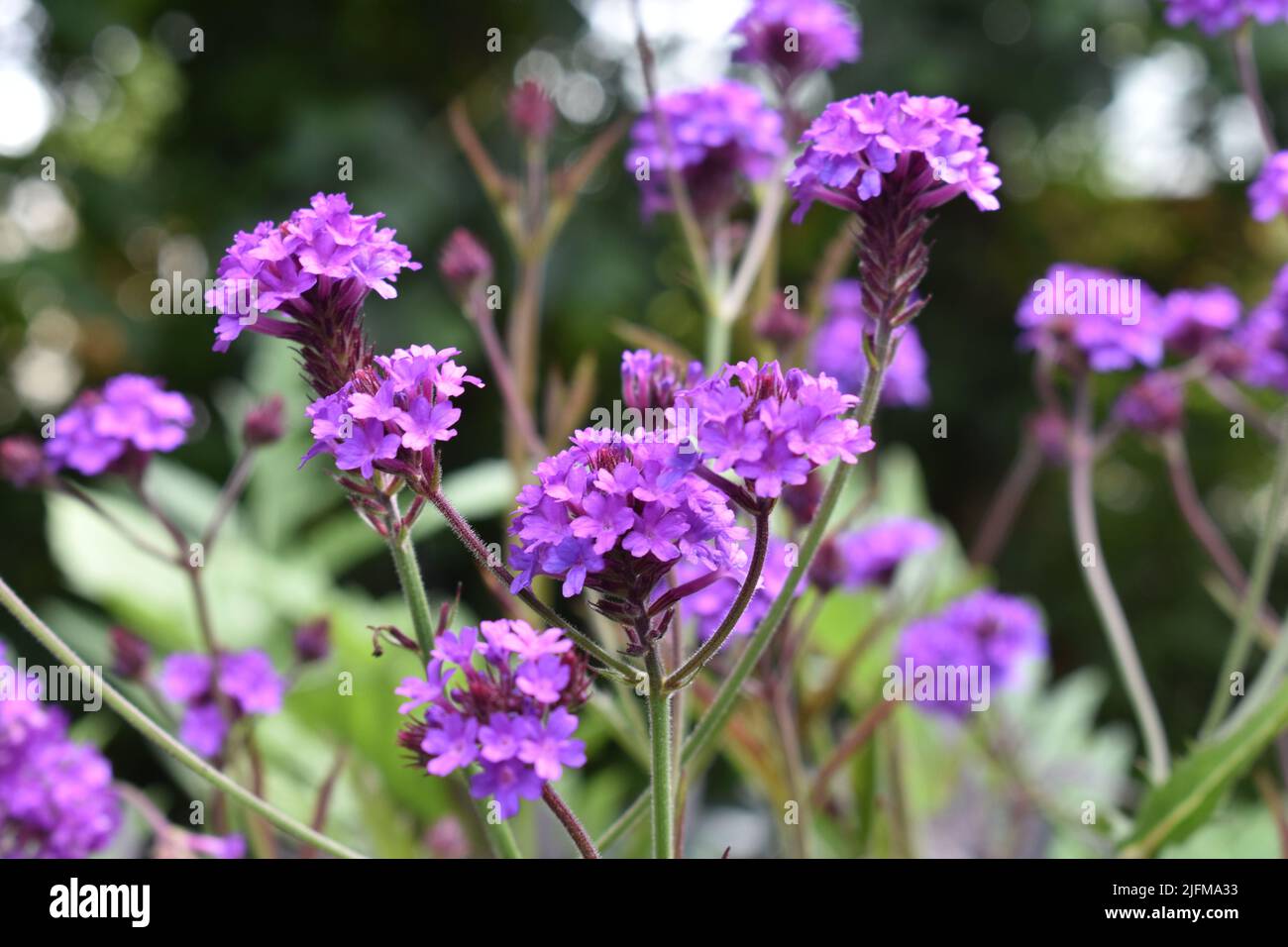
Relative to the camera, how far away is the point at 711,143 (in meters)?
0.89

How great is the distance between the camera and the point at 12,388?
328 centimetres

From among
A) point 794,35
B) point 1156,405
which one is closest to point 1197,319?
point 1156,405

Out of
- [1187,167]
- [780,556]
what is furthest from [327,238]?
[1187,167]

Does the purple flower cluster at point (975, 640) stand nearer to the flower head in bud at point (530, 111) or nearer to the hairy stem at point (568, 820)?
the flower head in bud at point (530, 111)

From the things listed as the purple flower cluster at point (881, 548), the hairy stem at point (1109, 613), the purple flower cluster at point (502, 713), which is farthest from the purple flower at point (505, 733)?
the purple flower cluster at point (881, 548)

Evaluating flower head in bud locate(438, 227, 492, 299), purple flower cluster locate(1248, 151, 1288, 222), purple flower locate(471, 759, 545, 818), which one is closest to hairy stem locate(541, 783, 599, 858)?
purple flower locate(471, 759, 545, 818)

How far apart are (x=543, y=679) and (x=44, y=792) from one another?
439 mm

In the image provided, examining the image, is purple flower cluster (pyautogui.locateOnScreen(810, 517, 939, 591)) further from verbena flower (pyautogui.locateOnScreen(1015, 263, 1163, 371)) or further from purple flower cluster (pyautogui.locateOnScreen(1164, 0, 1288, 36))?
purple flower cluster (pyautogui.locateOnScreen(1164, 0, 1288, 36))

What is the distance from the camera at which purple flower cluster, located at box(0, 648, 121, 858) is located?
2.42 ft

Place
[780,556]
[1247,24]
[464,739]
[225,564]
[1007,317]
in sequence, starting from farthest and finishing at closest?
[1007,317], [225,564], [1247,24], [780,556], [464,739]

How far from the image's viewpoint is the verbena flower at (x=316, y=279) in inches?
19.6

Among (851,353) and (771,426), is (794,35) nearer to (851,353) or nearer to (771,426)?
(851,353)
